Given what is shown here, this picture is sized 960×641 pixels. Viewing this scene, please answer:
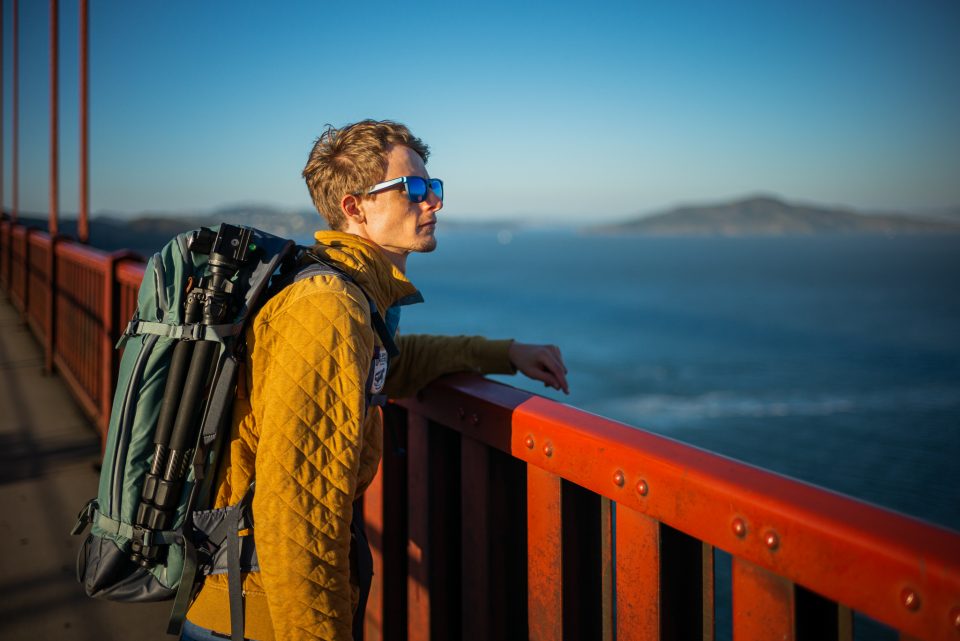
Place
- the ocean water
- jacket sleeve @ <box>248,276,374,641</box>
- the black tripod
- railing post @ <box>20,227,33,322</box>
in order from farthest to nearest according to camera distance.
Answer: the ocean water → railing post @ <box>20,227,33,322</box> → the black tripod → jacket sleeve @ <box>248,276,374,641</box>

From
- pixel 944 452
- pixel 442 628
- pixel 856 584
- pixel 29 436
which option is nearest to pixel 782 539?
pixel 856 584

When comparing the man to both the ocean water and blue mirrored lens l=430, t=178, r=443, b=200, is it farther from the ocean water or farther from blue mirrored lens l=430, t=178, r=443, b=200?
the ocean water

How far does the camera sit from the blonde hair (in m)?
1.88

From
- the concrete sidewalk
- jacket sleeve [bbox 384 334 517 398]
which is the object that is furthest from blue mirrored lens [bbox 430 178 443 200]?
the concrete sidewalk

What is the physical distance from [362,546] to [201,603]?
359 millimetres

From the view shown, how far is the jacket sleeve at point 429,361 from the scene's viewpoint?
2.11 metres

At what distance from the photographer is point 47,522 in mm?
3643

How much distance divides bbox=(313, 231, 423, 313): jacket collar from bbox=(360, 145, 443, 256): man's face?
11 cm

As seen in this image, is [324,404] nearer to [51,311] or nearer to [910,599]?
[910,599]

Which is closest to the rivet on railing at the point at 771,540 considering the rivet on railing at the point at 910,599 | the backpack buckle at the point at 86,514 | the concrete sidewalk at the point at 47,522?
the rivet on railing at the point at 910,599

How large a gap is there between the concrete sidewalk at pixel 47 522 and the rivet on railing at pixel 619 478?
81.7 inches

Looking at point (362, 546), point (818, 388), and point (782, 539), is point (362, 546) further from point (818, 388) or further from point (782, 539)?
point (818, 388)

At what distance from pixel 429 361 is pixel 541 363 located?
0.38 metres

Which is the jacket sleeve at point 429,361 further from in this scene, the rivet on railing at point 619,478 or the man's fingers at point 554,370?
the rivet on railing at point 619,478
